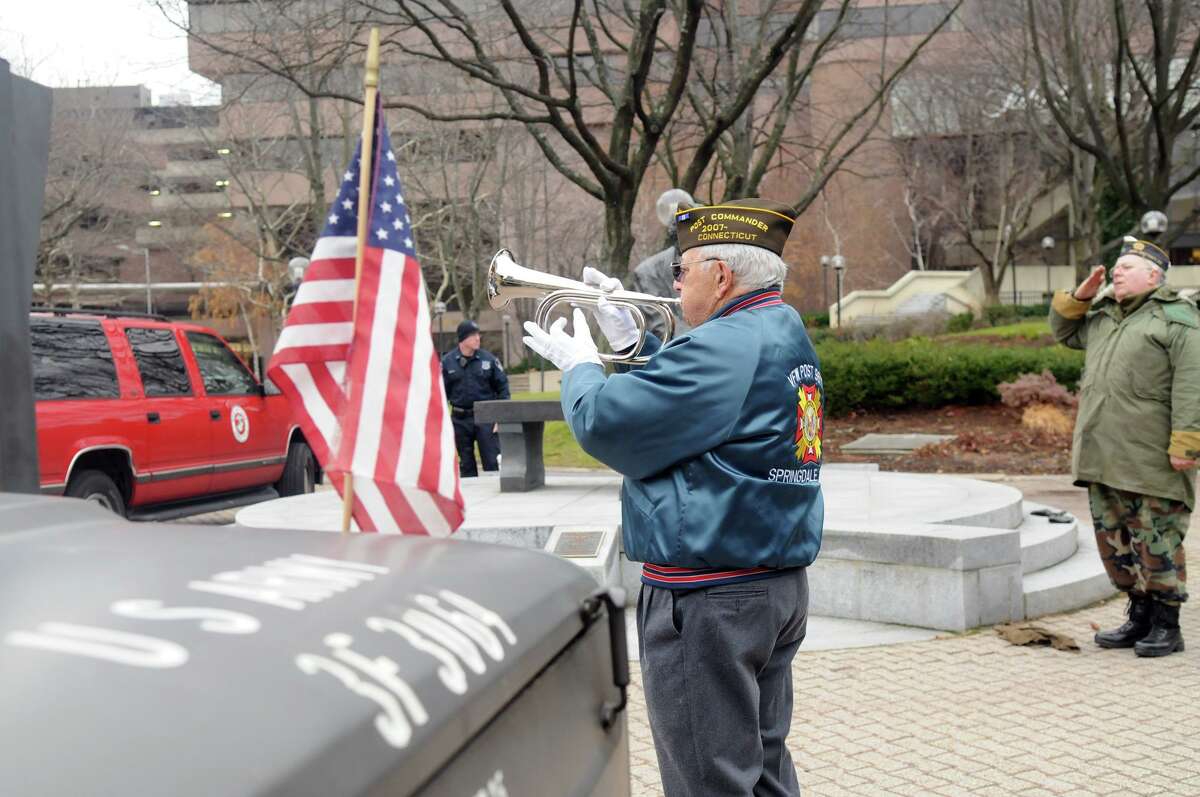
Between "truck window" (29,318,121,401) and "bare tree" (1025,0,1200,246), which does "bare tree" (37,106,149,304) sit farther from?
"bare tree" (1025,0,1200,246)

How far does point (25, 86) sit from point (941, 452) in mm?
13040

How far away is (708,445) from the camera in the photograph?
295cm

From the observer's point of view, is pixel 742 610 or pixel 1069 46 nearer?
pixel 742 610

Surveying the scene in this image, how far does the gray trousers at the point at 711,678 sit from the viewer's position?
2998 mm

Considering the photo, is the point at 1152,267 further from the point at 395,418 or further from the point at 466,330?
the point at 466,330

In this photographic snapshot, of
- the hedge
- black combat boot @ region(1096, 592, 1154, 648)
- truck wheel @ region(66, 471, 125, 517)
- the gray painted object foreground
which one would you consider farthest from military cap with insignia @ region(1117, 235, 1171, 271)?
the hedge

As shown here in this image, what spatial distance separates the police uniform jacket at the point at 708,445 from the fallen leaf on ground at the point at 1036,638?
402 cm

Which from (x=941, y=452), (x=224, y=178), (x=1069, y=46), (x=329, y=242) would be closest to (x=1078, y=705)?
(x=329, y=242)

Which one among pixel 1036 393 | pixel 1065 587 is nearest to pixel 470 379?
pixel 1065 587

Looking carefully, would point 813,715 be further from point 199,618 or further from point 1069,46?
point 1069,46

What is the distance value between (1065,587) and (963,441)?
8.58 m

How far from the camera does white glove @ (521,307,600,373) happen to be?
3.31m

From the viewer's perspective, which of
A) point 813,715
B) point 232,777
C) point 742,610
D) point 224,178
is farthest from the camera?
point 224,178

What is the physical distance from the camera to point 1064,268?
50.3 meters
